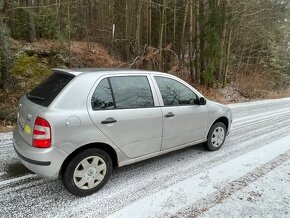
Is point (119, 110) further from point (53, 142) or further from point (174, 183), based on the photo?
point (174, 183)

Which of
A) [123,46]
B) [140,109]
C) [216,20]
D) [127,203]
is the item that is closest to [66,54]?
[123,46]

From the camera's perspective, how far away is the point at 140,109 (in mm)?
3508

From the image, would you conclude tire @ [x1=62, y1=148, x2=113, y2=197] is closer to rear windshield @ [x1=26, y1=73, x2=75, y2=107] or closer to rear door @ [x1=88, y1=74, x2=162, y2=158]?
rear door @ [x1=88, y1=74, x2=162, y2=158]

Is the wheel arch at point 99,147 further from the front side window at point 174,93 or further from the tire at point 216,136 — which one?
the tire at point 216,136

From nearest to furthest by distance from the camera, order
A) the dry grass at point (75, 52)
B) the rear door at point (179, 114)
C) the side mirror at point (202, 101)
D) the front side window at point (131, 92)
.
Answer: the front side window at point (131, 92) → the rear door at point (179, 114) → the side mirror at point (202, 101) → the dry grass at point (75, 52)

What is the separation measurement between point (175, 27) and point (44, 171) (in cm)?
1270

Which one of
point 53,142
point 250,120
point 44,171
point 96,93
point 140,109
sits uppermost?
point 96,93

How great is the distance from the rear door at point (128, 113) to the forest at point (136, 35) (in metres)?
6.85

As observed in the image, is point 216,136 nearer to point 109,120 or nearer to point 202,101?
point 202,101

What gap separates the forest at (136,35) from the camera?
38.8 ft

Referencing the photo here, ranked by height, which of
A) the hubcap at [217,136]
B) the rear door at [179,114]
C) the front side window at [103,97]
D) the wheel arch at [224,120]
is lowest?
the hubcap at [217,136]

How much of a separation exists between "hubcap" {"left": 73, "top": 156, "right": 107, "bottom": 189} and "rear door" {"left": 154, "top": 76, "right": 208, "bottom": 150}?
113cm

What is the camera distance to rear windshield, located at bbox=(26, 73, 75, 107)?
3.04 m

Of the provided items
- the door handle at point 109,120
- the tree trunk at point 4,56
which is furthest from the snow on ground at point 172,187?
the tree trunk at point 4,56
